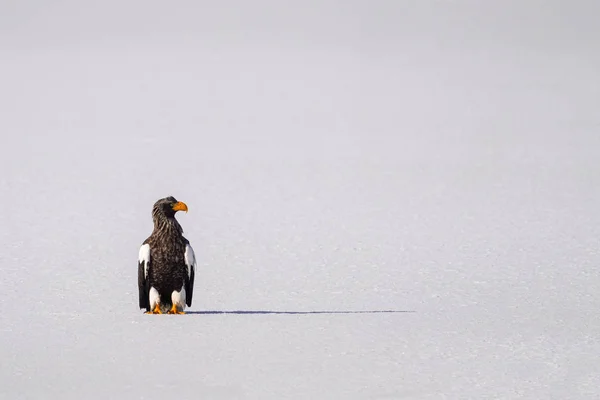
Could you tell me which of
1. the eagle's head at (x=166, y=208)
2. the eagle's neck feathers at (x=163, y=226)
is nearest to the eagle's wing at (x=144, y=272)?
the eagle's neck feathers at (x=163, y=226)

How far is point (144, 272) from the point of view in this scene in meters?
9.02

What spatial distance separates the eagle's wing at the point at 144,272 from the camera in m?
8.98

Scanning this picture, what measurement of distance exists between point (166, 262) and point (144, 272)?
0.60 ft

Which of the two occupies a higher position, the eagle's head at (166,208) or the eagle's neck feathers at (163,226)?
the eagle's head at (166,208)

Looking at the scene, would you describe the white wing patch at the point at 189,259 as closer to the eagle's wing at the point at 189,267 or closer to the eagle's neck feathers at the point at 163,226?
the eagle's wing at the point at 189,267

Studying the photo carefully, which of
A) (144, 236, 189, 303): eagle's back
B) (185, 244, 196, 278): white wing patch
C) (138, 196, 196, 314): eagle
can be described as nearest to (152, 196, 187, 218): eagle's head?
(138, 196, 196, 314): eagle

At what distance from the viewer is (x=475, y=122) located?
87.6 feet

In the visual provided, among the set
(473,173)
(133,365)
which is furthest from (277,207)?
(133,365)

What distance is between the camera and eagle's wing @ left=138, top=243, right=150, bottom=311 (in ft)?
29.5

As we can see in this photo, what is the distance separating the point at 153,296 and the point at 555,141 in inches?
600

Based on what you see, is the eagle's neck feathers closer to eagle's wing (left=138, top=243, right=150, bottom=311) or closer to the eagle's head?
the eagle's head

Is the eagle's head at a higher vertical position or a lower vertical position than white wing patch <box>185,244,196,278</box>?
higher

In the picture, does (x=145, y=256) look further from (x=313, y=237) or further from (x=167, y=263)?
(x=313, y=237)

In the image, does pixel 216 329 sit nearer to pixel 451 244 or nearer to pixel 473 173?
pixel 451 244
